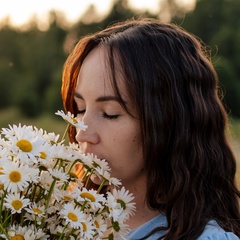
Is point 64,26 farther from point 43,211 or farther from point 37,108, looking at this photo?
point 43,211

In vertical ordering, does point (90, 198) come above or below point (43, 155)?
below

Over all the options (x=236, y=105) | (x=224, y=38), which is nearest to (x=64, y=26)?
(x=224, y=38)

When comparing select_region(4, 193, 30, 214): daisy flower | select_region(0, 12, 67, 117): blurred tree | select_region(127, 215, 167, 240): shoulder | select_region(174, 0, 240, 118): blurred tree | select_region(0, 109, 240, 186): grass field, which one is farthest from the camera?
select_region(0, 12, 67, 117): blurred tree

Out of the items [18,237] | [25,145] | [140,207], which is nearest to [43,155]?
[25,145]

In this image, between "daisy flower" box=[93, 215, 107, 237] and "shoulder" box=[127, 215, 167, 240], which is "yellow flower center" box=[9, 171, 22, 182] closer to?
"daisy flower" box=[93, 215, 107, 237]

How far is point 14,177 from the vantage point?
3.82 ft

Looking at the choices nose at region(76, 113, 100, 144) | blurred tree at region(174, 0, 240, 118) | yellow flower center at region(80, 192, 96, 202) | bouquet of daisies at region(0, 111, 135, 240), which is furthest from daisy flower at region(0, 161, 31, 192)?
blurred tree at region(174, 0, 240, 118)

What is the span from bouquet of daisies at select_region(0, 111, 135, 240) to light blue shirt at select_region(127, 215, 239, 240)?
0.32 m

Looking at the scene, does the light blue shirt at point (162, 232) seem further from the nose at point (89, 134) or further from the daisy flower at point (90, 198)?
the daisy flower at point (90, 198)

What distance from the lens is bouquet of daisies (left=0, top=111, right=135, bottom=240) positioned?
117 cm

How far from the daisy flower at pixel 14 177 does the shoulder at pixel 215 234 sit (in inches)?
20.1

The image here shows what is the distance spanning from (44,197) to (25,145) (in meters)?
0.11

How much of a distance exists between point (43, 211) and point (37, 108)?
69.4 ft

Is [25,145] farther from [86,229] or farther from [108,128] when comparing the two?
[108,128]
